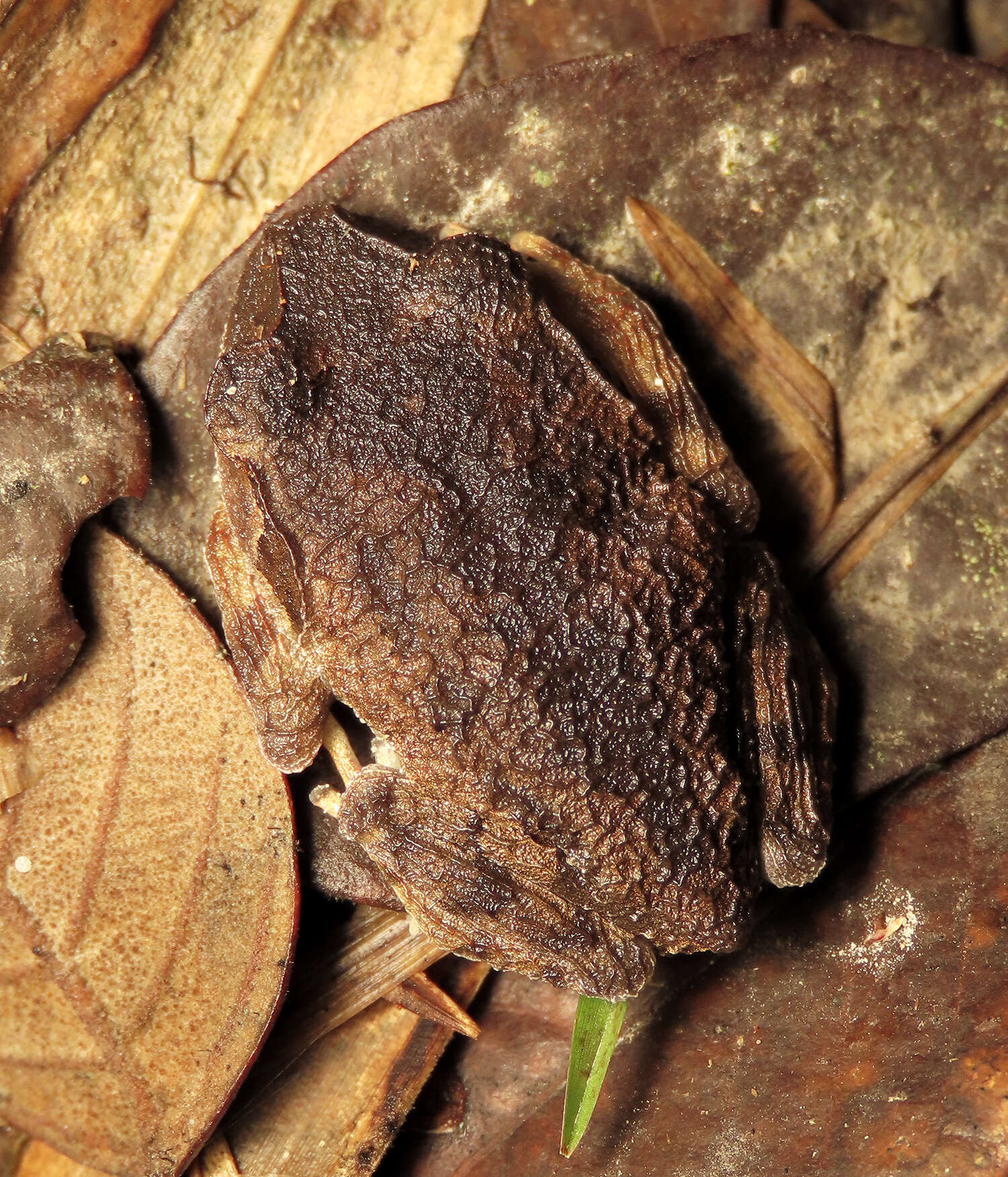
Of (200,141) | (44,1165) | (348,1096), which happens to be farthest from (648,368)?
(44,1165)

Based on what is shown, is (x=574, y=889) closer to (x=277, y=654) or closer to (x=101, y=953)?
(x=277, y=654)

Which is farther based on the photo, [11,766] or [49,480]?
[11,766]

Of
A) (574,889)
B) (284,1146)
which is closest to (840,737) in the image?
(574,889)

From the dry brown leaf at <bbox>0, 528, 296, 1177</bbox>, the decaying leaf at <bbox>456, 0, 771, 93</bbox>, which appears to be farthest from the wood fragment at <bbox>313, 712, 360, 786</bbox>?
the decaying leaf at <bbox>456, 0, 771, 93</bbox>

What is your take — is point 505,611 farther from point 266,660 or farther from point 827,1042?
point 827,1042

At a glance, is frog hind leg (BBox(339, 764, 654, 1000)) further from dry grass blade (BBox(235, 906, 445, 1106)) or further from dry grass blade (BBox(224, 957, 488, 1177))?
dry grass blade (BBox(224, 957, 488, 1177))
